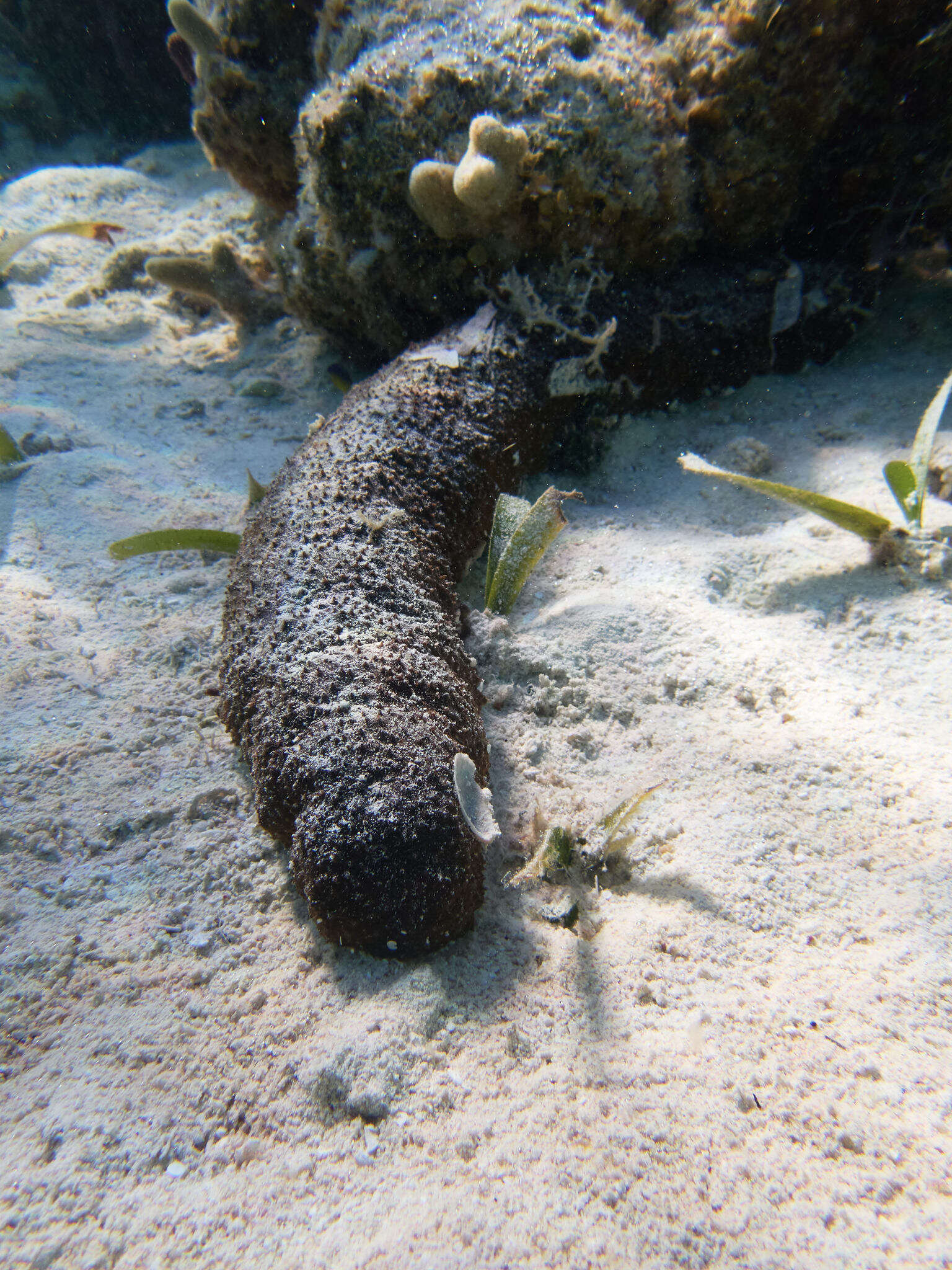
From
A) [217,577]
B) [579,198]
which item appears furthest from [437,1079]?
[579,198]

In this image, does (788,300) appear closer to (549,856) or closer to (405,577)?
(405,577)

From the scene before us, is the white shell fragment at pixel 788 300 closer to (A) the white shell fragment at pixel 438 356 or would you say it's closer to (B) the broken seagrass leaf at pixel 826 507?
(B) the broken seagrass leaf at pixel 826 507

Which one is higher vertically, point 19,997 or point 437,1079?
point 19,997

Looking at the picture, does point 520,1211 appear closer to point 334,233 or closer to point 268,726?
point 268,726

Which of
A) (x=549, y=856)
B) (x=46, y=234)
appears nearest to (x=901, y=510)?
(x=549, y=856)

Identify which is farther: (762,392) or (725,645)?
(762,392)

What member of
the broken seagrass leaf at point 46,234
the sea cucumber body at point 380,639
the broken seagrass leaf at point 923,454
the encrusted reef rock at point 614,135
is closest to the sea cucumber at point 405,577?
the sea cucumber body at point 380,639
